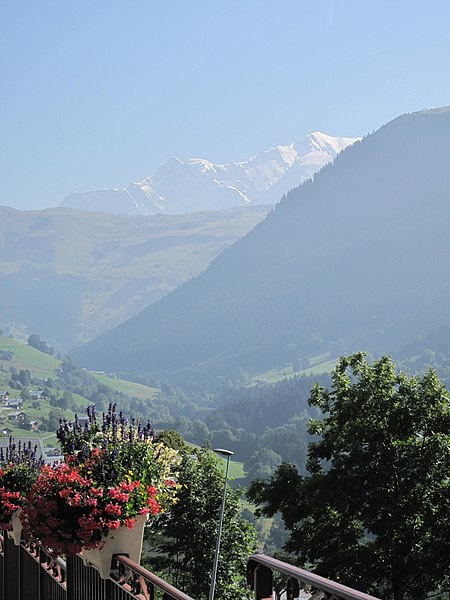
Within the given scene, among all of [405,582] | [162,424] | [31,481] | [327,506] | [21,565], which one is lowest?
[162,424]

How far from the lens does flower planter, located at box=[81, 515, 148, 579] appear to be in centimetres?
459

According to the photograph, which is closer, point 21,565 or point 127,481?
point 127,481

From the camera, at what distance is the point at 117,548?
4676 millimetres

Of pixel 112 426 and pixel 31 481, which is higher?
pixel 112 426

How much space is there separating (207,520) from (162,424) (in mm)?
145496

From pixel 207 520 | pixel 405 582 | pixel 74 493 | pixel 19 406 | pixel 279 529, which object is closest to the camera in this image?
pixel 74 493

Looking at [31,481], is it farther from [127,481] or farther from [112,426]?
[127,481]

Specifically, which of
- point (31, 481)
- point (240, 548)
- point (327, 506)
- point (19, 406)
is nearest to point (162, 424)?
point (19, 406)

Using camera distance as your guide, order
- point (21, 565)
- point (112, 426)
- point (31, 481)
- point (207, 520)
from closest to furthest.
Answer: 1. point (112, 426)
2. point (21, 565)
3. point (31, 481)
4. point (207, 520)

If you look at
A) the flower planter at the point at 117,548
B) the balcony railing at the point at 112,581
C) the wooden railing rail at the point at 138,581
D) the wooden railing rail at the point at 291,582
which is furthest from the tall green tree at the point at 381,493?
the wooden railing rail at the point at 291,582

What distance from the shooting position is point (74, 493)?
4.84m

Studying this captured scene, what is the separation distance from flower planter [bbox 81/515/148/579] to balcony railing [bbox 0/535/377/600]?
0.05 metres

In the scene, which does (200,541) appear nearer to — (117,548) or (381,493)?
(381,493)

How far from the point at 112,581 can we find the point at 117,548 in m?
0.25
